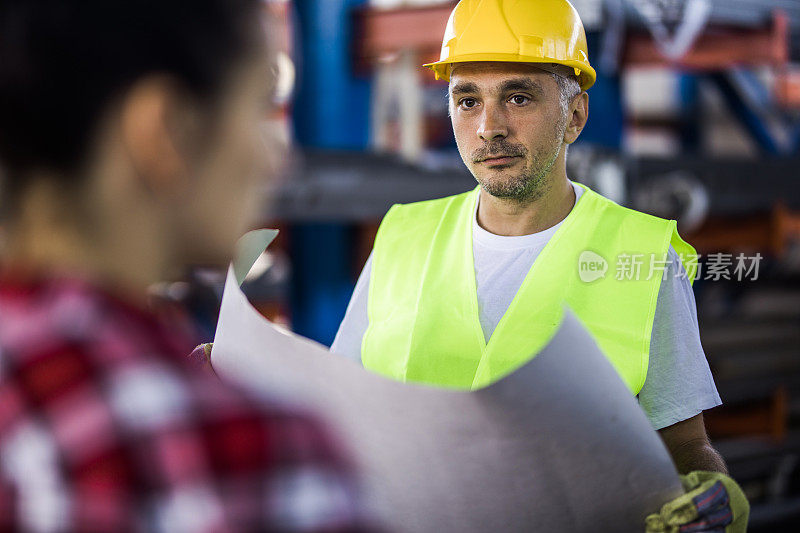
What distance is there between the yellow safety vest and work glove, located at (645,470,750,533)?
28cm

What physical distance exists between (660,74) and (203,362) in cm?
812

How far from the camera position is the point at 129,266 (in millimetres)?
678

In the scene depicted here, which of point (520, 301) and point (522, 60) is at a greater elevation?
point (522, 60)

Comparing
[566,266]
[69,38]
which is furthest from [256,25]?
[566,266]

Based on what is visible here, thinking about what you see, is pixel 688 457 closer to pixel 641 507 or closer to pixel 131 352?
pixel 641 507

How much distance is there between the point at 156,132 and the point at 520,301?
1.07 metres

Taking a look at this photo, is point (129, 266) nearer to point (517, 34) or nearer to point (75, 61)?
point (75, 61)

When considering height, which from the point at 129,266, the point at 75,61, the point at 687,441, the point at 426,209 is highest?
the point at 75,61

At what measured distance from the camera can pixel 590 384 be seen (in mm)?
1053

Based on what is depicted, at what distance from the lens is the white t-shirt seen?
61.0 inches

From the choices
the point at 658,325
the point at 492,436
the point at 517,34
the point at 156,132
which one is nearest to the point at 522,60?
the point at 517,34

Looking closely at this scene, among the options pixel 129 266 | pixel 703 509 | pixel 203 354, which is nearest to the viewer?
pixel 129 266

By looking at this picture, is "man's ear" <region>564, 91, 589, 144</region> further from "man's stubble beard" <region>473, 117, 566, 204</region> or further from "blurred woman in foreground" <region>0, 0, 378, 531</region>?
"blurred woman in foreground" <region>0, 0, 378, 531</region>

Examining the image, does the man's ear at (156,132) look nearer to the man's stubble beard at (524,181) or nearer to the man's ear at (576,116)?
the man's stubble beard at (524,181)
